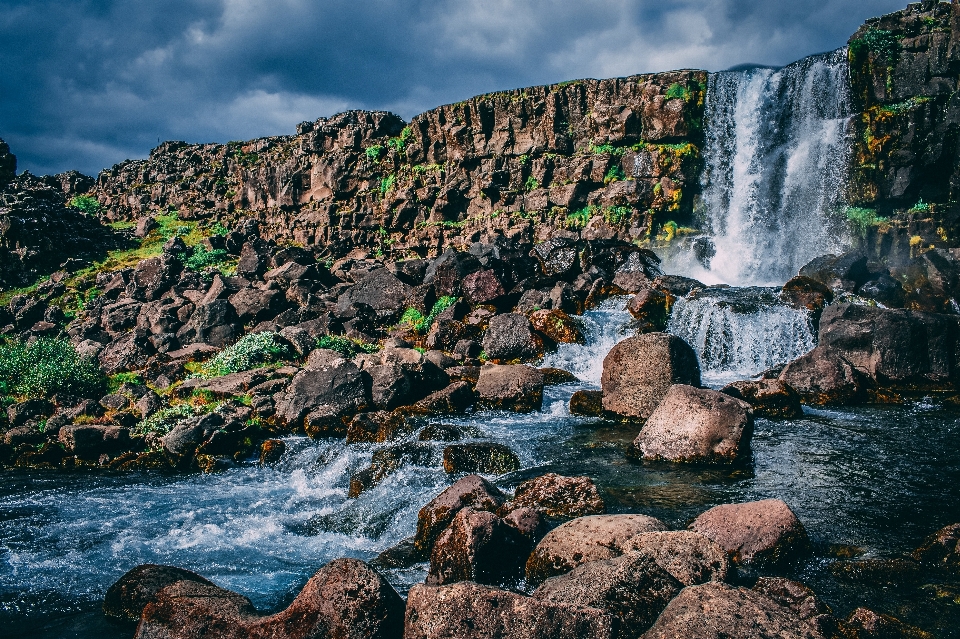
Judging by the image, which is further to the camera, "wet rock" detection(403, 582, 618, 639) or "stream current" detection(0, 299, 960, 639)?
"stream current" detection(0, 299, 960, 639)

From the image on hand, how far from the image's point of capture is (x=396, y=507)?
10266mm

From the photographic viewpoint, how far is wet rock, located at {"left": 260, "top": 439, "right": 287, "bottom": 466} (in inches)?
542

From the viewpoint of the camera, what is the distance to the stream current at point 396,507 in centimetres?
729

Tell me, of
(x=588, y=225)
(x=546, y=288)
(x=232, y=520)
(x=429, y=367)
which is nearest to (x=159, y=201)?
(x=588, y=225)

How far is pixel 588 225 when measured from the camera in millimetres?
40781

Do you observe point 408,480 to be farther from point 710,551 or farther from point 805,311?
point 805,311

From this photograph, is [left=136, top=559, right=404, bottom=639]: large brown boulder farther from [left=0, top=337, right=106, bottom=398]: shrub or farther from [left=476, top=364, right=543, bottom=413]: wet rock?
[left=0, top=337, right=106, bottom=398]: shrub

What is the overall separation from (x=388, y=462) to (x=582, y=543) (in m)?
5.79

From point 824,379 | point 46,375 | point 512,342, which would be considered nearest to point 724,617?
point 824,379

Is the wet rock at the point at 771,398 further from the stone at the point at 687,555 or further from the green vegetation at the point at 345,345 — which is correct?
the green vegetation at the point at 345,345

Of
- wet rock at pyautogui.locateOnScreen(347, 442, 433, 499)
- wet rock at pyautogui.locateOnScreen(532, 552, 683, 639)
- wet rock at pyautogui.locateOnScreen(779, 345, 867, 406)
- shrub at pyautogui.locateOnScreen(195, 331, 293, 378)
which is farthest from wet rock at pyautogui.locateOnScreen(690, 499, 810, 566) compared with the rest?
shrub at pyautogui.locateOnScreen(195, 331, 293, 378)

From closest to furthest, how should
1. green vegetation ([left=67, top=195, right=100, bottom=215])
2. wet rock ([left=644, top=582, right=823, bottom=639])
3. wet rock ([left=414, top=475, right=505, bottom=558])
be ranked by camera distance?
1. wet rock ([left=644, top=582, right=823, bottom=639])
2. wet rock ([left=414, top=475, right=505, bottom=558])
3. green vegetation ([left=67, top=195, right=100, bottom=215])

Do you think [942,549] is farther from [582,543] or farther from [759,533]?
[582,543]

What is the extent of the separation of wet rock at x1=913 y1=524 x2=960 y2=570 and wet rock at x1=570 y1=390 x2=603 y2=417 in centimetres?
863
